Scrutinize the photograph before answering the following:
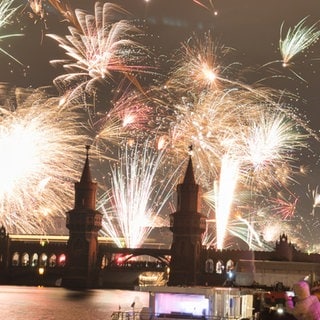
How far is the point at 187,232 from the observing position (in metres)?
102

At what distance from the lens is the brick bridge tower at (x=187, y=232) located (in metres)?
101

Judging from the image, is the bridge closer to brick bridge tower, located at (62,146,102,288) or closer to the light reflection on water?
brick bridge tower, located at (62,146,102,288)

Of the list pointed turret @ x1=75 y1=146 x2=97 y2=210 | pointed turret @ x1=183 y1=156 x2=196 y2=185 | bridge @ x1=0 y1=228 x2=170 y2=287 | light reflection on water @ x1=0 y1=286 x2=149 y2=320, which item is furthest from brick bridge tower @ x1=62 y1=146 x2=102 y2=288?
light reflection on water @ x1=0 y1=286 x2=149 y2=320

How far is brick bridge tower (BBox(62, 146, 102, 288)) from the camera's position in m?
103

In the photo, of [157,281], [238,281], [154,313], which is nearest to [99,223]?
[157,281]

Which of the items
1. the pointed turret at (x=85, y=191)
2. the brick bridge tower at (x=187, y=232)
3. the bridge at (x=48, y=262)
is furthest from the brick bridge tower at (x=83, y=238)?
the brick bridge tower at (x=187, y=232)

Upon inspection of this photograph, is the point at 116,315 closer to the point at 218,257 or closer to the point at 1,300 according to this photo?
the point at 1,300

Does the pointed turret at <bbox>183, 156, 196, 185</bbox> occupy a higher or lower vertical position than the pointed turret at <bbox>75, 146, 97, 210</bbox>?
higher

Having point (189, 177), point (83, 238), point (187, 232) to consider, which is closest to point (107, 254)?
point (83, 238)

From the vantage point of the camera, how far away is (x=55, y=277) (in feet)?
350

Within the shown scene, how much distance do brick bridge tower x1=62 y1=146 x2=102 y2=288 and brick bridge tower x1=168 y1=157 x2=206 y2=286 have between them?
1044cm

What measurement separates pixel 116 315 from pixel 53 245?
233ft

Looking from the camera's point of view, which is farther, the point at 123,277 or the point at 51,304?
the point at 123,277

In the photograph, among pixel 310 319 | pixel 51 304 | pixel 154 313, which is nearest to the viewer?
pixel 310 319
